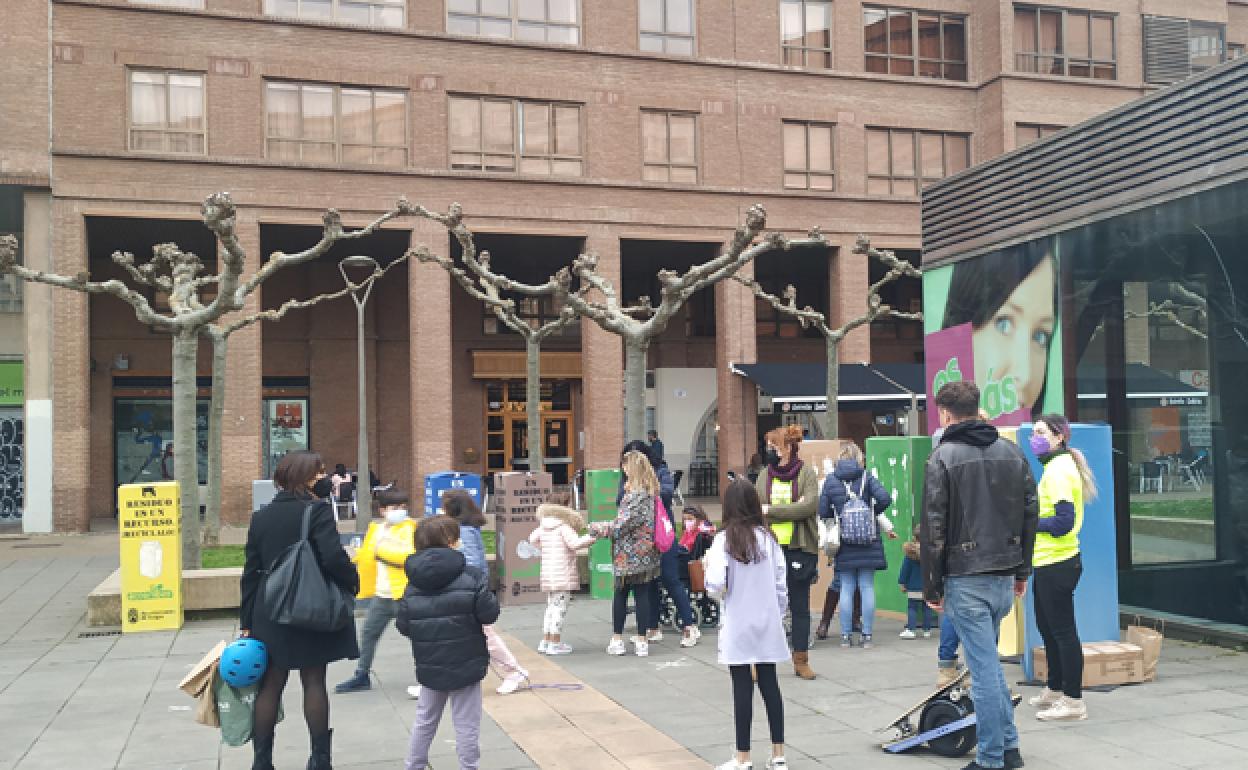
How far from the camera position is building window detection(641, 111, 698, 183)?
96.6 ft

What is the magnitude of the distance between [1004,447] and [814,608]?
6163 millimetres

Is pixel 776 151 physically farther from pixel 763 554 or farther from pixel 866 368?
pixel 763 554

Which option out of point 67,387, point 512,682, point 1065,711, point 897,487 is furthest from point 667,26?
point 1065,711

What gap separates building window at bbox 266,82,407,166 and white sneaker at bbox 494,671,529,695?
69.4 ft

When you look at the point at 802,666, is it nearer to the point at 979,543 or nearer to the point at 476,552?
the point at 476,552

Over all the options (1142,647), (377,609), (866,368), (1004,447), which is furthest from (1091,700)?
(866,368)

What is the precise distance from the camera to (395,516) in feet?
27.6

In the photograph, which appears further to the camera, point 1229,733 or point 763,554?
point 1229,733

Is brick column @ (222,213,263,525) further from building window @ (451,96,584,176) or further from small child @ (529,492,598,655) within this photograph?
small child @ (529,492,598,655)

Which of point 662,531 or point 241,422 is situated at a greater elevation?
point 241,422

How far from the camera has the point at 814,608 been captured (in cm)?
1159

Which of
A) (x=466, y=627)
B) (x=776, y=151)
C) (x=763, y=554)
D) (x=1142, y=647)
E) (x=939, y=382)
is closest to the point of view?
(x=466, y=627)

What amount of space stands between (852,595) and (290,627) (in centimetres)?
542

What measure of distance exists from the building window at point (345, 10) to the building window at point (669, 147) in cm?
699
